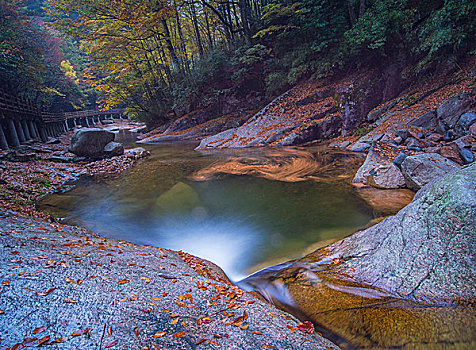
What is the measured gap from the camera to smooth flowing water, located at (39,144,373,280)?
14.8 feet

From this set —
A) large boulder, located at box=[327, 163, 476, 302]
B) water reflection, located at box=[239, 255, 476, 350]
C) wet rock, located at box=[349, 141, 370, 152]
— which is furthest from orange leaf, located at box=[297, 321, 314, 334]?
wet rock, located at box=[349, 141, 370, 152]

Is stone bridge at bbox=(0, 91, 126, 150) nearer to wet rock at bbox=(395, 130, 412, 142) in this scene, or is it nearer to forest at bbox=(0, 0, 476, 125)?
forest at bbox=(0, 0, 476, 125)

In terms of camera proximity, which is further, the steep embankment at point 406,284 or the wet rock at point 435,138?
the wet rock at point 435,138

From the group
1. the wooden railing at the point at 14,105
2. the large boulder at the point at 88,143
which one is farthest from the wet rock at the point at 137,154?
the wooden railing at the point at 14,105

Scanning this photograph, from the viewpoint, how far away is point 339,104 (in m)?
11.8

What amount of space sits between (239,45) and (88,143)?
43.7 feet

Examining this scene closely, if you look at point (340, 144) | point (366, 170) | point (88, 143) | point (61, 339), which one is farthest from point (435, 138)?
point (88, 143)

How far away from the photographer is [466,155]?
5.53 metres

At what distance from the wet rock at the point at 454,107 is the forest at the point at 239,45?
233cm

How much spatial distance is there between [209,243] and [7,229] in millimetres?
3108

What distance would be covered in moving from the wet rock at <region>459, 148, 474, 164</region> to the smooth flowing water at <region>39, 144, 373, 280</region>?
256 cm

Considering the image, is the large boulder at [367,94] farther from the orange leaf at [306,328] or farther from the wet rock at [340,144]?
the orange leaf at [306,328]

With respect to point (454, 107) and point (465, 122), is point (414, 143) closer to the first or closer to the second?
point (465, 122)

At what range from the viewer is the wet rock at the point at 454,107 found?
23.3 ft
